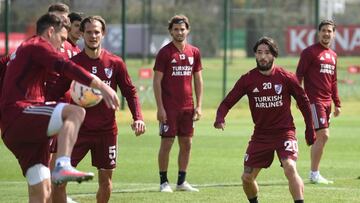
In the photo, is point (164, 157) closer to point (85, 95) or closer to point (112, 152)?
point (112, 152)

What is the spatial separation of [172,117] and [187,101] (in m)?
0.33

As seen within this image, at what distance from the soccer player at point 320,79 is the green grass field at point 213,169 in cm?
77

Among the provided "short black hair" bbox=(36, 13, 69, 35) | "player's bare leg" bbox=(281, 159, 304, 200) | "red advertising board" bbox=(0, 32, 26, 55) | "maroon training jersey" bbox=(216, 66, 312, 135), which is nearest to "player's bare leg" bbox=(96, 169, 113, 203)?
"maroon training jersey" bbox=(216, 66, 312, 135)

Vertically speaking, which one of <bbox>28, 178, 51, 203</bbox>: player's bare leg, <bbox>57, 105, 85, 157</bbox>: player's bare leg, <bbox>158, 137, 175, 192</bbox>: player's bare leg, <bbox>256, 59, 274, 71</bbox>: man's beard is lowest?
<bbox>158, 137, 175, 192</bbox>: player's bare leg

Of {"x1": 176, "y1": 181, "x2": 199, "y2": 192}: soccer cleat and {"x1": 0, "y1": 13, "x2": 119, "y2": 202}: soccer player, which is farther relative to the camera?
{"x1": 176, "y1": 181, "x2": 199, "y2": 192}: soccer cleat

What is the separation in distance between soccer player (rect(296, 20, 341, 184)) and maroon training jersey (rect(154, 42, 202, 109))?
1.75 metres

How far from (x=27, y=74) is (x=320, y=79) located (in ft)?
21.6

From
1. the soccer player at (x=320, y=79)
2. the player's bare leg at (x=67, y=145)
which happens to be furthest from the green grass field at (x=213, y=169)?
the player's bare leg at (x=67, y=145)

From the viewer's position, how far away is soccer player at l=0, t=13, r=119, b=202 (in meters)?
8.35

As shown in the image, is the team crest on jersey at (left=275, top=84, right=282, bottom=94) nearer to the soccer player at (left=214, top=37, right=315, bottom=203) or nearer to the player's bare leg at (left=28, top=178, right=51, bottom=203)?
the soccer player at (left=214, top=37, right=315, bottom=203)

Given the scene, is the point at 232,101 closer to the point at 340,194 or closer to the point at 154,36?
the point at 340,194

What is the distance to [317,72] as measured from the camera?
47.1ft

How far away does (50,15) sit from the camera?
8891 mm

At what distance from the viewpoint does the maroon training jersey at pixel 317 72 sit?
14.3m
